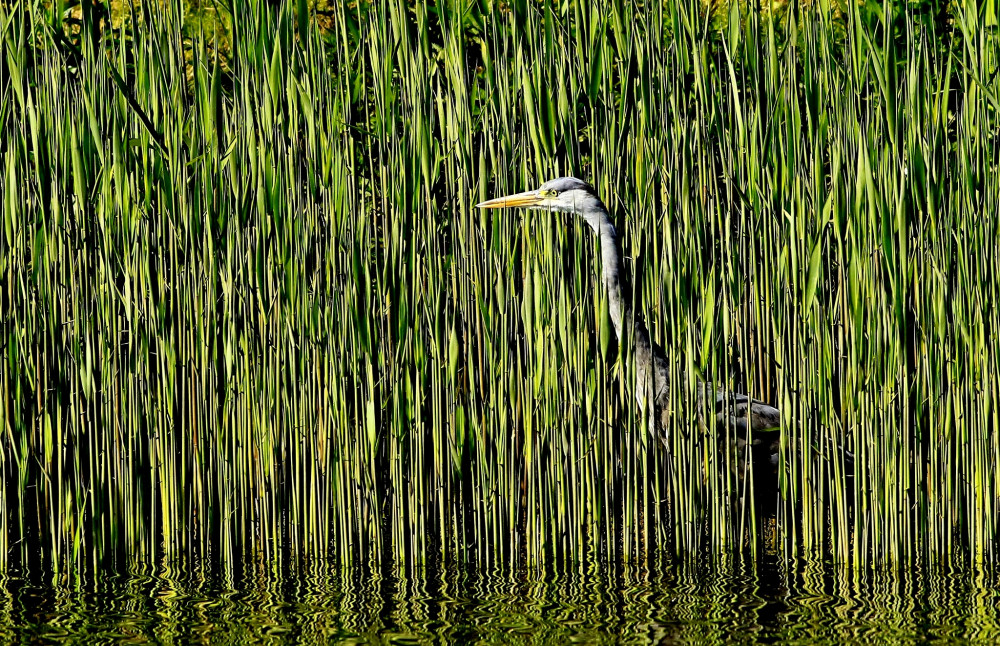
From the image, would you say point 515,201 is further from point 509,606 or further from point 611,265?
point 509,606

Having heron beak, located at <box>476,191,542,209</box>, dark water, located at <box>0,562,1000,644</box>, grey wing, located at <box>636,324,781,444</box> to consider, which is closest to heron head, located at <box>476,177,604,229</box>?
heron beak, located at <box>476,191,542,209</box>

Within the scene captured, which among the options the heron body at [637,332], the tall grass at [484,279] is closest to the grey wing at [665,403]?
the heron body at [637,332]

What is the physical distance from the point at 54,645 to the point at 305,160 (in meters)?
1.09

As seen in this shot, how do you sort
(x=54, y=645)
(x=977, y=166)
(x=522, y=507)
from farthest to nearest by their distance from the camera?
1. (x=522, y=507)
2. (x=977, y=166)
3. (x=54, y=645)

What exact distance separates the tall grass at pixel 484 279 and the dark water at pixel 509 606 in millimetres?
90

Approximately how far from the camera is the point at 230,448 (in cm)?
254

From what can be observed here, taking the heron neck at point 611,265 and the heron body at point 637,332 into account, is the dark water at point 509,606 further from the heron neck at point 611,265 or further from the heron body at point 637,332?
the heron neck at point 611,265

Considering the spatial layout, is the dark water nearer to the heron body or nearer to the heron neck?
the heron body

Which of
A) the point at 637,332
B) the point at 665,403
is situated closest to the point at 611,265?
the point at 637,332

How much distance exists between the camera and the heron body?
2.45m


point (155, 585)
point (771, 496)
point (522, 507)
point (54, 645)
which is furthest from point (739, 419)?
point (54, 645)

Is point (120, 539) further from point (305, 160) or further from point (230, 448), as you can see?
point (305, 160)

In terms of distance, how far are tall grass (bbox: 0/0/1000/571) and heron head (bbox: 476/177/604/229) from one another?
1.6 inches

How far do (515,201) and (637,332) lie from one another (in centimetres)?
55
